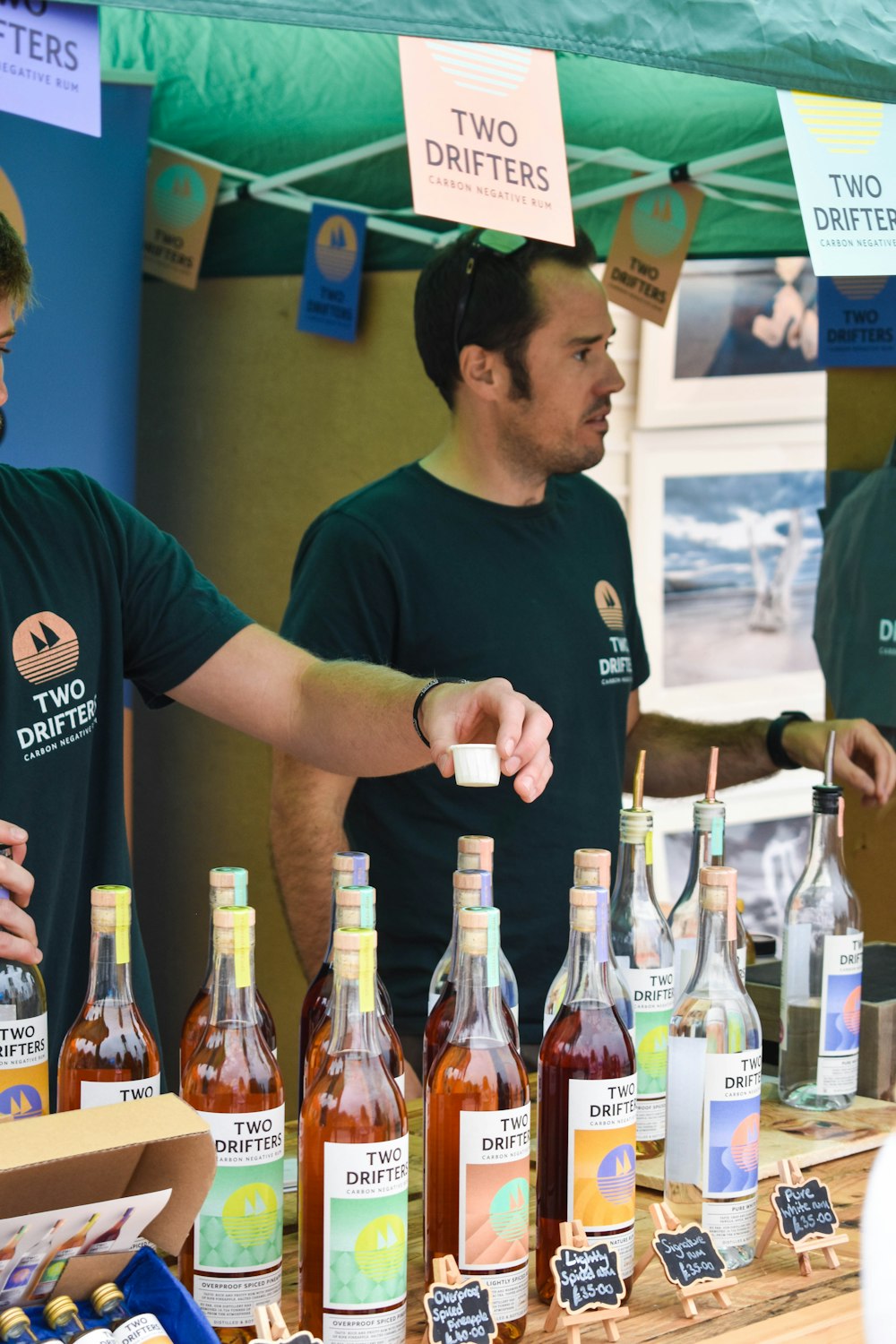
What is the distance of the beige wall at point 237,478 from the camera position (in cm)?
319

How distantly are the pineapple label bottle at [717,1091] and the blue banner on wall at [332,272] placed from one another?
211cm

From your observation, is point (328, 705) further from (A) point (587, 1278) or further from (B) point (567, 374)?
(B) point (567, 374)

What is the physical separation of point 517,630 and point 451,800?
0.91ft

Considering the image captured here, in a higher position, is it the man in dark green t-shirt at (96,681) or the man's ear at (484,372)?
the man's ear at (484,372)

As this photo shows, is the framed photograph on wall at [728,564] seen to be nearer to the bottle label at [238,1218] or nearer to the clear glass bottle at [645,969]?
the clear glass bottle at [645,969]

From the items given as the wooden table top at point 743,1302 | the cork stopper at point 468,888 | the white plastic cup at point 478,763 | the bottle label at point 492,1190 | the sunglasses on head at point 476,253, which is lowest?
the wooden table top at point 743,1302

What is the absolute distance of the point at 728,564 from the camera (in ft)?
17.2

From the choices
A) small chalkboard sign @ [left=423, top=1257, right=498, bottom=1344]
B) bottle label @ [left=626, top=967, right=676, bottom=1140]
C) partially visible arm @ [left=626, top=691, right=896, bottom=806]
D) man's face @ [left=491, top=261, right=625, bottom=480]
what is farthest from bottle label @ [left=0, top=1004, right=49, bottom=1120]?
man's face @ [left=491, top=261, right=625, bottom=480]

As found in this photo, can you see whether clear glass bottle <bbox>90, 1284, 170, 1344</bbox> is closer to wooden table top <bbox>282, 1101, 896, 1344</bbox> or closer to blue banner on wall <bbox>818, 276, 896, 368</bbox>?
wooden table top <bbox>282, 1101, 896, 1344</bbox>

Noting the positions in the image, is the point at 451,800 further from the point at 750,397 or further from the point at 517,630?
the point at 750,397

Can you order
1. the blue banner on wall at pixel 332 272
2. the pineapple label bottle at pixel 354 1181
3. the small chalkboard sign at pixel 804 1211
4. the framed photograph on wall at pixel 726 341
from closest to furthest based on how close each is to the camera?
the pineapple label bottle at pixel 354 1181 < the small chalkboard sign at pixel 804 1211 < the blue banner on wall at pixel 332 272 < the framed photograph on wall at pixel 726 341

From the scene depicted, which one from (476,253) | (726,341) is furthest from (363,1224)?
(726,341)

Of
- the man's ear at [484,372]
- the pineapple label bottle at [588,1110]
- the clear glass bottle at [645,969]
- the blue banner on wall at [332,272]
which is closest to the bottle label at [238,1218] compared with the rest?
the pineapple label bottle at [588,1110]

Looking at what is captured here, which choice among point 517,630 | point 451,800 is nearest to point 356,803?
point 451,800
